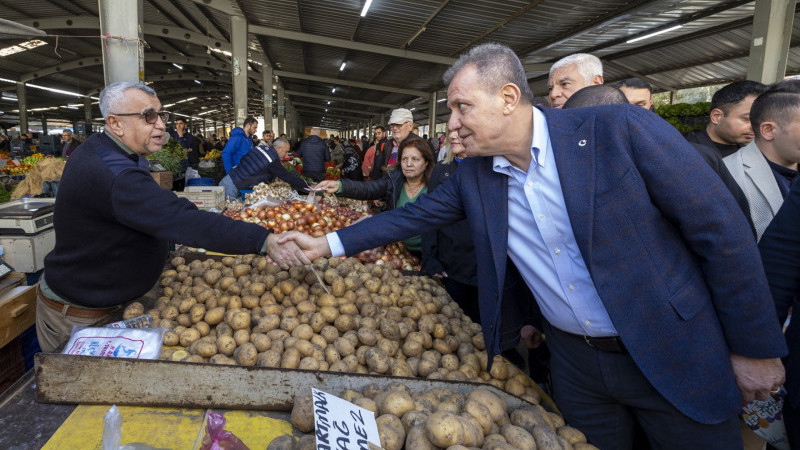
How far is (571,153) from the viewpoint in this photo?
1562 mm

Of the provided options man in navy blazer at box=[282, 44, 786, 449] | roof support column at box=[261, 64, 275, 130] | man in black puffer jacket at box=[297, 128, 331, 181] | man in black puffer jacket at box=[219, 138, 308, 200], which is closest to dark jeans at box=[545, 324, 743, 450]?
man in navy blazer at box=[282, 44, 786, 449]

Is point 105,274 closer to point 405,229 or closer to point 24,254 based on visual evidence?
point 405,229

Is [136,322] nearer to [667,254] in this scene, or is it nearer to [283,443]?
[283,443]

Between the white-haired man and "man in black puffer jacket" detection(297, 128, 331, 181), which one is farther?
"man in black puffer jacket" detection(297, 128, 331, 181)

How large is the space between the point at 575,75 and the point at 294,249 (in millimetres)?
2162

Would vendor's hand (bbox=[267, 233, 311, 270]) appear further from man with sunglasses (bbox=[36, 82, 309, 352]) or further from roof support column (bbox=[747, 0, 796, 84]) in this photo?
roof support column (bbox=[747, 0, 796, 84])

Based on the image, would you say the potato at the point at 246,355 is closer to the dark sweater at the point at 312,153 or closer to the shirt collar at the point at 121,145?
the shirt collar at the point at 121,145

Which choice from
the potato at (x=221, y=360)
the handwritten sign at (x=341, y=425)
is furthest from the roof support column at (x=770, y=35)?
the potato at (x=221, y=360)

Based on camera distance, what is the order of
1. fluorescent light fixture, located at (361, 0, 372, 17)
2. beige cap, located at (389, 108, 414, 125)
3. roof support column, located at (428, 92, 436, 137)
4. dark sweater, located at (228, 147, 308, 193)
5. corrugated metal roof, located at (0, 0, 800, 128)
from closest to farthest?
beige cap, located at (389, 108, 414, 125)
dark sweater, located at (228, 147, 308, 193)
corrugated metal roof, located at (0, 0, 800, 128)
fluorescent light fixture, located at (361, 0, 372, 17)
roof support column, located at (428, 92, 436, 137)

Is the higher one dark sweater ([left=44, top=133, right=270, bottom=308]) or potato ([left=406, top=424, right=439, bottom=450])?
dark sweater ([left=44, top=133, right=270, bottom=308])

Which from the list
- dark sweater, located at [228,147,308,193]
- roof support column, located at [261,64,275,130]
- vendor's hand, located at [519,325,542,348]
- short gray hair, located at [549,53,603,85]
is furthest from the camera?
roof support column, located at [261,64,275,130]

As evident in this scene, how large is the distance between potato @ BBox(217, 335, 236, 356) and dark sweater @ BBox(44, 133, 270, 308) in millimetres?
422

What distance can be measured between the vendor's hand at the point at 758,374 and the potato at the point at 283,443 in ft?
5.09

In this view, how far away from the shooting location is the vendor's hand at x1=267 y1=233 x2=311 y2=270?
89.0 inches
